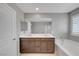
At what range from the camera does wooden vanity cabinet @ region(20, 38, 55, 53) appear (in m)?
3.45

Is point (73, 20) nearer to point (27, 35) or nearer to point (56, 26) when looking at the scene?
point (56, 26)

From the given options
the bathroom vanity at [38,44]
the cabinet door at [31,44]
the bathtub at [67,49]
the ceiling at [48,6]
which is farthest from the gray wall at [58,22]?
the cabinet door at [31,44]

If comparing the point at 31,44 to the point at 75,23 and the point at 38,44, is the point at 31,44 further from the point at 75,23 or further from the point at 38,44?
the point at 75,23

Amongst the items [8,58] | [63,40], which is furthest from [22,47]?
[8,58]

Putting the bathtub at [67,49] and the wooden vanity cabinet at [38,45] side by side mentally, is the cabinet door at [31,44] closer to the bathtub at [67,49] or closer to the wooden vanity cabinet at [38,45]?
the wooden vanity cabinet at [38,45]

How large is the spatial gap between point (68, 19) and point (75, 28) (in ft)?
1.60

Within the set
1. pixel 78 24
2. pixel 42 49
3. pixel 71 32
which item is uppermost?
pixel 78 24

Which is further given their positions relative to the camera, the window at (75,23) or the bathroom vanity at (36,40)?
the bathroom vanity at (36,40)

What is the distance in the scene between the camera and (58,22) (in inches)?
149

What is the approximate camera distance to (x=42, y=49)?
348 centimetres

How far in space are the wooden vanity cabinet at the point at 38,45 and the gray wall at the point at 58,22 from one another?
15.8 inches

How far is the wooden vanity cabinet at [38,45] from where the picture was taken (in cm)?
345

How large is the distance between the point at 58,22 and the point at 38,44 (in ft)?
3.47

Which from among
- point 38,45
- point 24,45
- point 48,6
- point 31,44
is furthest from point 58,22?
point 24,45
